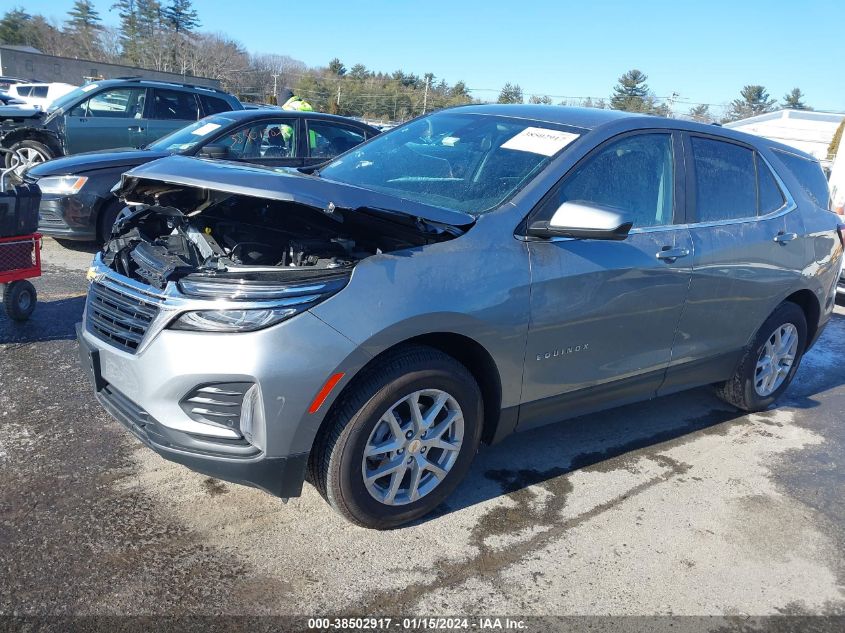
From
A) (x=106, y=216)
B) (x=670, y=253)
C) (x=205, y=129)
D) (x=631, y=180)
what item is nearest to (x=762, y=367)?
(x=670, y=253)

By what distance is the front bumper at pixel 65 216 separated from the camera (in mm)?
6633

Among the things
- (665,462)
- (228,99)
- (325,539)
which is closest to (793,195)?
(665,462)

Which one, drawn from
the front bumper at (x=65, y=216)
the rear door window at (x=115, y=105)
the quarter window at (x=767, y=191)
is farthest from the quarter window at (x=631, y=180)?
the rear door window at (x=115, y=105)

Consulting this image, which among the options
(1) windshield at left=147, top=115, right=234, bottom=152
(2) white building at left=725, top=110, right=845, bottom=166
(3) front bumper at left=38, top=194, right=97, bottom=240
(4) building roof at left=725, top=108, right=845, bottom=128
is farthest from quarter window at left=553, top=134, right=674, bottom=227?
(4) building roof at left=725, top=108, right=845, bottom=128

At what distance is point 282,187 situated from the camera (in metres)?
2.54

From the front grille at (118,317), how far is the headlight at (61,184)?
4.26m

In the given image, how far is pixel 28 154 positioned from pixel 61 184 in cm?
381

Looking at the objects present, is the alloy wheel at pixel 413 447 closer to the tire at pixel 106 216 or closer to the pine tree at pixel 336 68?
the tire at pixel 106 216

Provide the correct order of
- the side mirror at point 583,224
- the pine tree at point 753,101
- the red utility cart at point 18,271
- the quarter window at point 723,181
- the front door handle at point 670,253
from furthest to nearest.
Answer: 1. the pine tree at point 753,101
2. the red utility cart at point 18,271
3. the quarter window at point 723,181
4. the front door handle at point 670,253
5. the side mirror at point 583,224

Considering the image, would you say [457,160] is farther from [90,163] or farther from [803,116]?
[803,116]

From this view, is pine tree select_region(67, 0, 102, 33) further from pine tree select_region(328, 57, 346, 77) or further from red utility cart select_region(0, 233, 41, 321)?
red utility cart select_region(0, 233, 41, 321)

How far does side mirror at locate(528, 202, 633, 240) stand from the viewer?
2.88 meters

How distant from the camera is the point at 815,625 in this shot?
2.60m

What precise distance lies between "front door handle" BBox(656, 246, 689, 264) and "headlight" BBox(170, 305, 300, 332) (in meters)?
2.05
